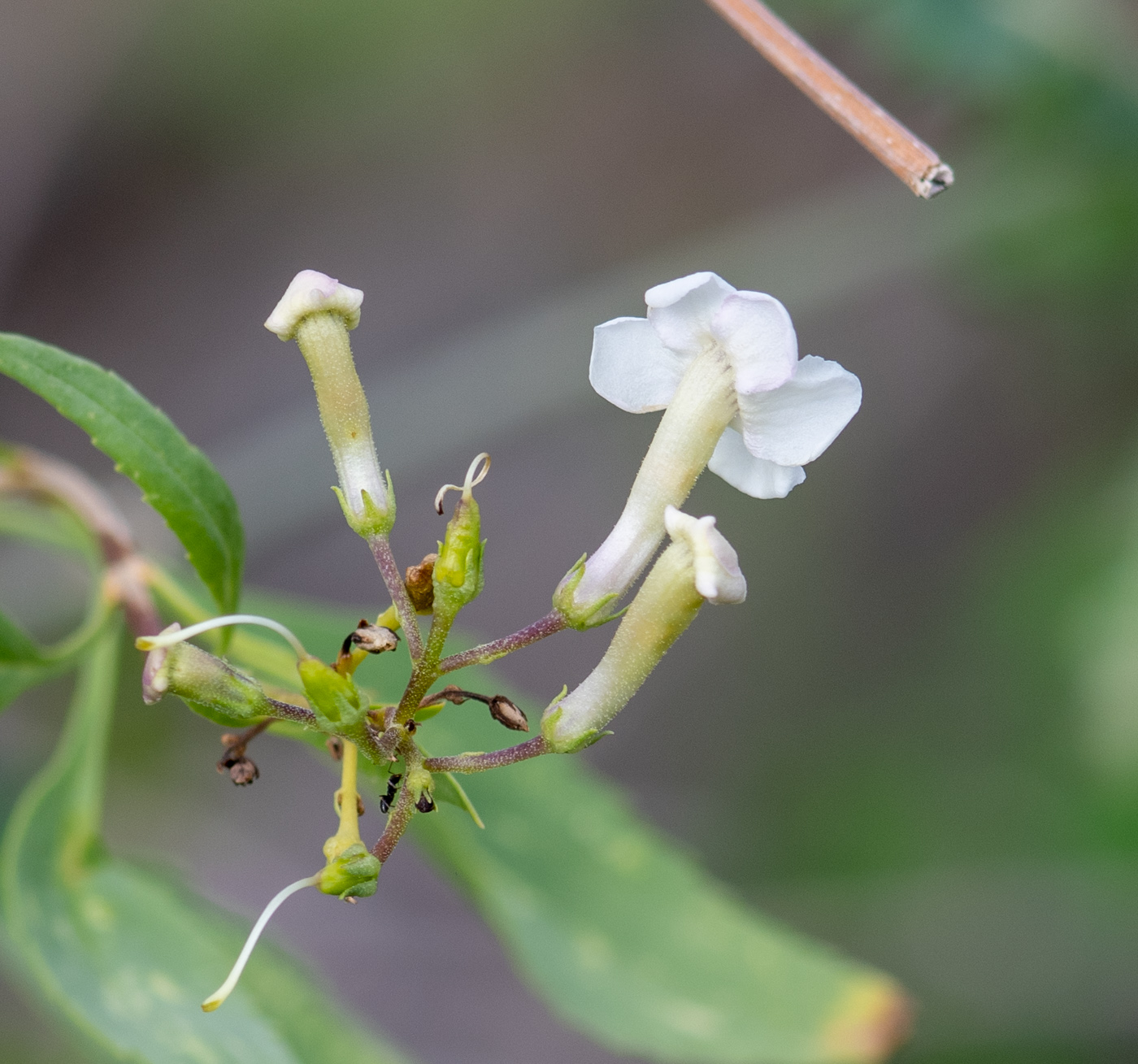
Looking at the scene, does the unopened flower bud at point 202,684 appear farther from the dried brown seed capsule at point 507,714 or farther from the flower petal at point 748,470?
the flower petal at point 748,470

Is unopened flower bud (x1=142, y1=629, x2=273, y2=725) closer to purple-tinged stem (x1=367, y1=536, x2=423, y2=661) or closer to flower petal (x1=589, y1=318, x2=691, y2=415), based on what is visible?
purple-tinged stem (x1=367, y1=536, x2=423, y2=661)

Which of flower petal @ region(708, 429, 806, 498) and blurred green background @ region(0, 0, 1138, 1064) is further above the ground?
blurred green background @ region(0, 0, 1138, 1064)

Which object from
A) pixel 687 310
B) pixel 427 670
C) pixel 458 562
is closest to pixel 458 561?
pixel 458 562

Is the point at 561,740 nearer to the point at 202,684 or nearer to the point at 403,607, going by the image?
the point at 403,607

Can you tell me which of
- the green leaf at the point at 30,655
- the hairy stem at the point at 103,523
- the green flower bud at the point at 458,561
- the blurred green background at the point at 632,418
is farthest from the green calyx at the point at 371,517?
the blurred green background at the point at 632,418

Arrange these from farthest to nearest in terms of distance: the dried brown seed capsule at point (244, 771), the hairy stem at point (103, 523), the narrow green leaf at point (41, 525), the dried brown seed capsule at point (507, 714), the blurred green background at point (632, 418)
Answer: the blurred green background at point (632, 418)
the narrow green leaf at point (41, 525)
the hairy stem at point (103, 523)
the dried brown seed capsule at point (244, 771)
the dried brown seed capsule at point (507, 714)

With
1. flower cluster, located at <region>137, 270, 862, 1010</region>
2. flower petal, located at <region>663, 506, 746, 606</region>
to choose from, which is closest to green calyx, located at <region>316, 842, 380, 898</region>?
flower cluster, located at <region>137, 270, 862, 1010</region>
